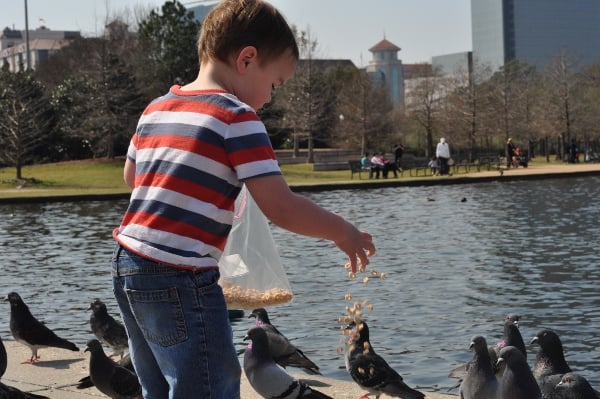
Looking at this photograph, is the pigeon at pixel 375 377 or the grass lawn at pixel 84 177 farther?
Result: the grass lawn at pixel 84 177

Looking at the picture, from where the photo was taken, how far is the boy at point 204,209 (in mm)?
3211

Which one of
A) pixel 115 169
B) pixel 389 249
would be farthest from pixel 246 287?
pixel 115 169

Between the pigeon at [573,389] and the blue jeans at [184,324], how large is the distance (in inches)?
114

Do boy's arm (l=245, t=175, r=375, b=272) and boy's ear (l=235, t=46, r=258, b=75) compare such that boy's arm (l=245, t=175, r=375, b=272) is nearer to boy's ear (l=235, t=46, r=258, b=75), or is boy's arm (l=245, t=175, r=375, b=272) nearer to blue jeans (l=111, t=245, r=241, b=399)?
blue jeans (l=111, t=245, r=241, b=399)

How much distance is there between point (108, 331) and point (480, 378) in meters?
3.63

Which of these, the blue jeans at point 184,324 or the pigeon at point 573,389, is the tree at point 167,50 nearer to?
the pigeon at point 573,389

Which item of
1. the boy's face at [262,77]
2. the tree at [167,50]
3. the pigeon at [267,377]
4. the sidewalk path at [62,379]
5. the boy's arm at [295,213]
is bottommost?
the sidewalk path at [62,379]

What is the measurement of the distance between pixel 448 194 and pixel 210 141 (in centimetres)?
3021

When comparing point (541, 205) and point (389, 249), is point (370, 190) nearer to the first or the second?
point (541, 205)

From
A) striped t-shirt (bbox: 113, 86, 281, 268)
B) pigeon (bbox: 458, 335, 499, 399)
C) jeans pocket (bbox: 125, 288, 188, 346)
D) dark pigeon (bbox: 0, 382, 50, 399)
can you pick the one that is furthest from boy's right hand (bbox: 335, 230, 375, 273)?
pigeon (bbox: 458, 335, 499, 399)

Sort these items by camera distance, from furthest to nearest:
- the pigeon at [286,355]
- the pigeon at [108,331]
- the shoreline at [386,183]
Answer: the shoreline at [386,183], the pigeon at [108,331], the pigeon at [286,355]

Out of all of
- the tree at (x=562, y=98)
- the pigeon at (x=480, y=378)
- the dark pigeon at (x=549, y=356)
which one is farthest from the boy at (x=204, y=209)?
the tree at (x=562, y=98)

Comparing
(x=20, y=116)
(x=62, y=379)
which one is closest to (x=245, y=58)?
(x=62, y=379)

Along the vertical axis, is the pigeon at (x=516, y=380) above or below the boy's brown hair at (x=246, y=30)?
below
